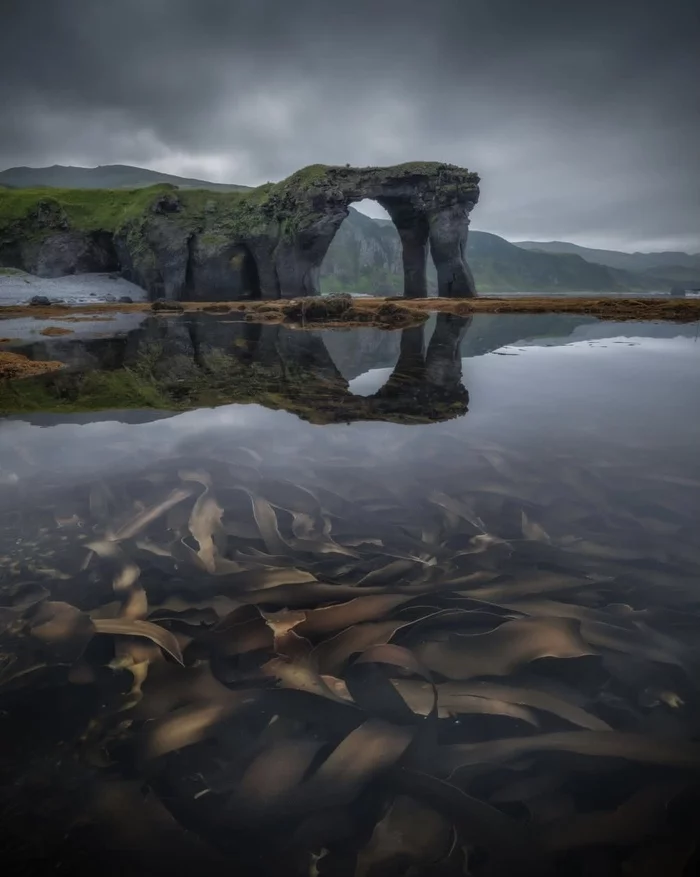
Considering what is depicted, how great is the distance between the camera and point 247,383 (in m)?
8.75

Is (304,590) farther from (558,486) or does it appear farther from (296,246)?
(296,246)

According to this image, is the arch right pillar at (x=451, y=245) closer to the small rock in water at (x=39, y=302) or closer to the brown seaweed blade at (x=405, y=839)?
the small rock in water at (x=39, y=302)

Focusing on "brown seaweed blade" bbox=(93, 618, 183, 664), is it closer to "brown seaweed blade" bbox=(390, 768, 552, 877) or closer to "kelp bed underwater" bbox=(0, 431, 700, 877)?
"kelp bed underwater" bbox=(0, 431, 700, 877)

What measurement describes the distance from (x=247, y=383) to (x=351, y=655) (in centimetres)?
707

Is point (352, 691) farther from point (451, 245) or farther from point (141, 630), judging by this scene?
point (451, 245)

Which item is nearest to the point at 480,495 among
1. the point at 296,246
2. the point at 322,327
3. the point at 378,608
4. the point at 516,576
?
the point at 516,576

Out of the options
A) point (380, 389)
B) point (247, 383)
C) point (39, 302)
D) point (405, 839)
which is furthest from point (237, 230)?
Result: point (405, 839)

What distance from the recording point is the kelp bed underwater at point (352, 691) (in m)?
1.46

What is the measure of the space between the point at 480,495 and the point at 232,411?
13.0 feet

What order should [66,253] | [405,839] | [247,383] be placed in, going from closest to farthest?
[405,839], [247,383], [66,253]

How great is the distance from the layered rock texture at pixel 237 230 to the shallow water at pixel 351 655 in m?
44.4

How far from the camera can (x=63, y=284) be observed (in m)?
51.8

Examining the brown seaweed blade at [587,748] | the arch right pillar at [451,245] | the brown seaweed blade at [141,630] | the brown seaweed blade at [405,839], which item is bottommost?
the brown seaweed blade at [405,839]

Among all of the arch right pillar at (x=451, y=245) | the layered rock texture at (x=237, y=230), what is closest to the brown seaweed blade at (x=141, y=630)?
the layered rock texture at (x=237, y=230)
